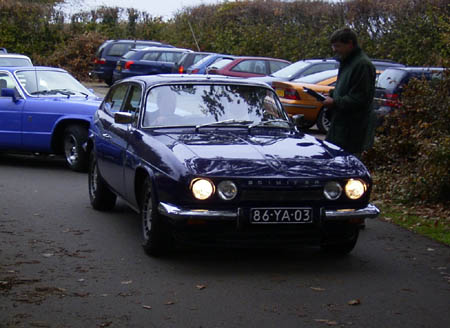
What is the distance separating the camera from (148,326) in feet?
19.1

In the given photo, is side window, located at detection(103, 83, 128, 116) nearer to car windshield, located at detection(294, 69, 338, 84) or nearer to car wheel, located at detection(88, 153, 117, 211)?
car wheel, located at detection(88, 153, 117, 211)

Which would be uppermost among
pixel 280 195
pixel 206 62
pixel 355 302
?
pixel 206 62

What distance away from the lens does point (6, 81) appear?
1484cm

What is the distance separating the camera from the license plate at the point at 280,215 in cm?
721

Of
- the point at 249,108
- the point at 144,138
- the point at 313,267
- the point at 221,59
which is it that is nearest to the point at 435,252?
the point at 313,267

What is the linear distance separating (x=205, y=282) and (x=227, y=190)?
2.43ft

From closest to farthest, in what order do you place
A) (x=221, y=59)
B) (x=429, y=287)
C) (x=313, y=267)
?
(x=429, y=287) → (x=313, y=267) → (x=221, y=59)

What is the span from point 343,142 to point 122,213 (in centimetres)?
260

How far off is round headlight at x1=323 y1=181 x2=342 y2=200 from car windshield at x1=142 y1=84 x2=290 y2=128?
146cm

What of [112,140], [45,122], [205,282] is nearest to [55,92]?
[45,122]

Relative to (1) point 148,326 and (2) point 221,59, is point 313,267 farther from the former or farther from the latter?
(2) point 221,59

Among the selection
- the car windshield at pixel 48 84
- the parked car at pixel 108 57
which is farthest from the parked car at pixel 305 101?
the parked car at pixel 108 57

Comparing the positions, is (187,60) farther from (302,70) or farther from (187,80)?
(187,80)

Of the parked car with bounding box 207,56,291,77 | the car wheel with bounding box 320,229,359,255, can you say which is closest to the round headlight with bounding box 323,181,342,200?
the car wheel with bounding box 320,229,359,255
